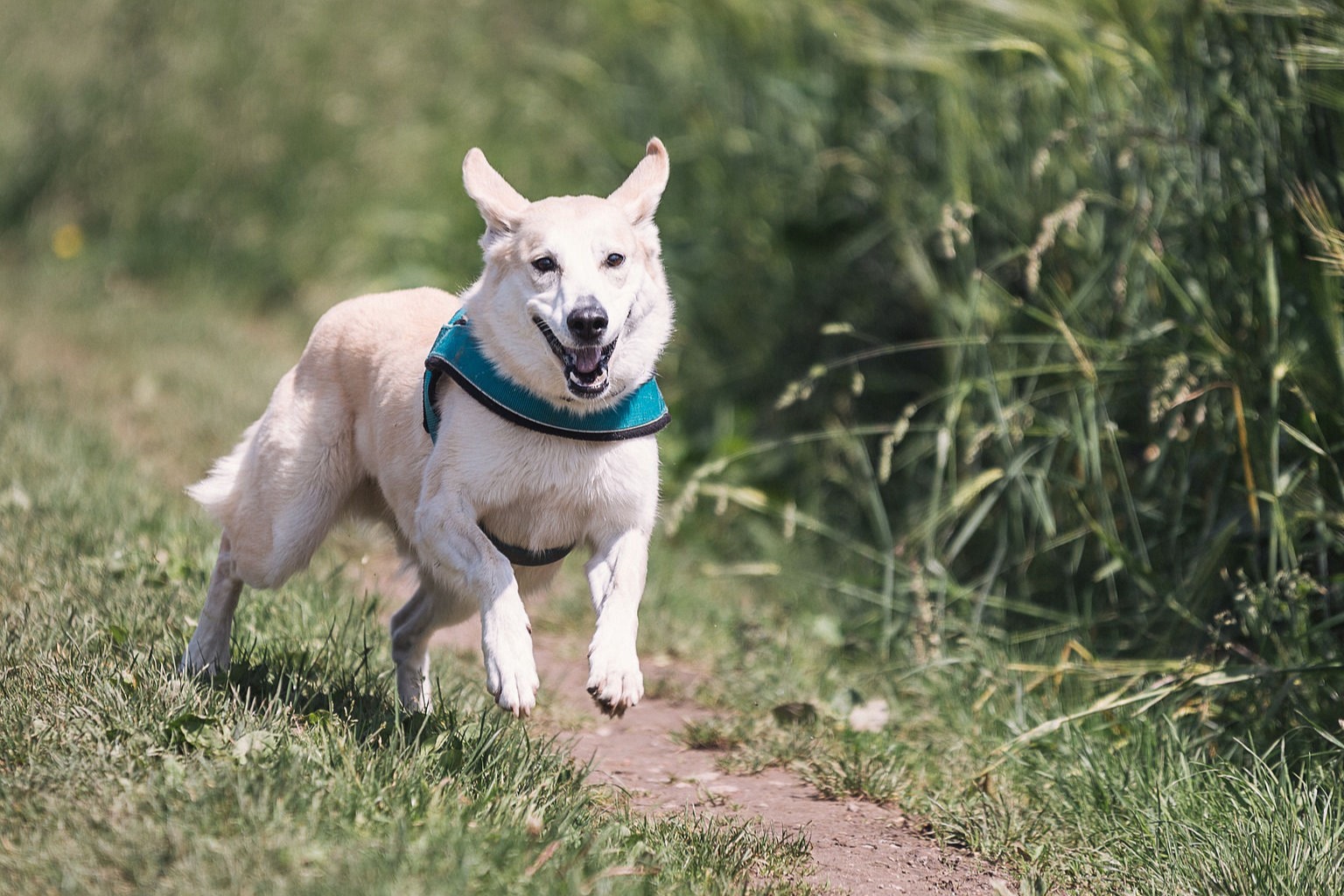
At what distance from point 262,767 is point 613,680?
794 millimetres

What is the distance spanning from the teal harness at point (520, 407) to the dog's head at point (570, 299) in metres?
0.03

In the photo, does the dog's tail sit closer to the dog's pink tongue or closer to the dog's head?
the dog's head

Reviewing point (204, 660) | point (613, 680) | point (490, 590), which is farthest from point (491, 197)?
point (204, 660)

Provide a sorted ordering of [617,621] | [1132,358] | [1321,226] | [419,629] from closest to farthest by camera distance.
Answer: [617,621] < [419,629] < [1321,226] < [1132,358]

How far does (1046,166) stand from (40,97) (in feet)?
23.1

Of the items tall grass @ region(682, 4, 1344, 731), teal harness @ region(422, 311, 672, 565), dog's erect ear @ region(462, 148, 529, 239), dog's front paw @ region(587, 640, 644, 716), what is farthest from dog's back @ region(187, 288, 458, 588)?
tall grass @ region(682, 4, 1344, 731)

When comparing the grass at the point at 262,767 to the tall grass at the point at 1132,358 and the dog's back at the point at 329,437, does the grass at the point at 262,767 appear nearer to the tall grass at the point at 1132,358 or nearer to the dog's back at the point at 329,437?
the dog's back at the point at 329,437

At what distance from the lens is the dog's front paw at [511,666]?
3.18 metres

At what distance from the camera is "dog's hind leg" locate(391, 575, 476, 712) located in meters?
4.22

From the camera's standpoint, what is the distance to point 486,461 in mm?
3549

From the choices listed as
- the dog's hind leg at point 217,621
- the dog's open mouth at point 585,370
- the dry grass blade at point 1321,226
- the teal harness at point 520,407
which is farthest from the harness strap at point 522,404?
the dry grass blade at point 1321,226

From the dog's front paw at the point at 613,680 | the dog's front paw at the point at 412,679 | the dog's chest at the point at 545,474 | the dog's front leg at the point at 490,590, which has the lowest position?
the dog's front paw at the point at 412,679

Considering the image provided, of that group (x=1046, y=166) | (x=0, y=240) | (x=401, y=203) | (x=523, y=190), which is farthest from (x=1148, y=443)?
(x=0, y=240)

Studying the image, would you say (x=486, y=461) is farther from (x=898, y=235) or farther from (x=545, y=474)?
(x=898, y=235)
